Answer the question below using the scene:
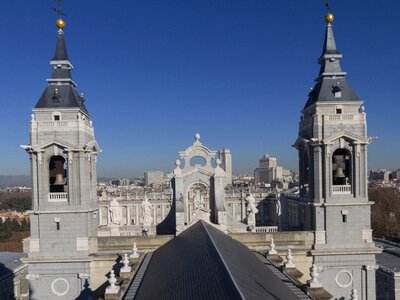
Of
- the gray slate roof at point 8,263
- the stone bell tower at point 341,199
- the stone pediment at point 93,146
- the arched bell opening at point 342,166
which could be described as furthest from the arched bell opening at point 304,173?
the gray slate roof at point 8,263

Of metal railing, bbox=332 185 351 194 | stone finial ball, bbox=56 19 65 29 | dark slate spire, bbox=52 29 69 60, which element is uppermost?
stone finial ball, bbox=56 19 65 29

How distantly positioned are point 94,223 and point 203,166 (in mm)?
7514

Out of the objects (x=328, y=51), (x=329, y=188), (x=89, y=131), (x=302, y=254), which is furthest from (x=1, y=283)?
(x=328, y=51)

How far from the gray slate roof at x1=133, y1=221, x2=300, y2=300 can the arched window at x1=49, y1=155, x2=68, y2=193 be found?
8595mm

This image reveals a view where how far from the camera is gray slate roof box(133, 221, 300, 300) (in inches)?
434

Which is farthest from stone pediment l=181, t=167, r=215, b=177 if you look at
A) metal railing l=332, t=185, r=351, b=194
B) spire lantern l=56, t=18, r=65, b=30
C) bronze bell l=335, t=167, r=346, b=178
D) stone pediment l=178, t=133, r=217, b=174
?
spire lantern l=56, t=18, r=65, b=30

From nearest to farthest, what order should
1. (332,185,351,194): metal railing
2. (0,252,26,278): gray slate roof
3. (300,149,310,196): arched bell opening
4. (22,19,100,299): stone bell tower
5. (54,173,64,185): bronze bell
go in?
1. (22,19,100,299): stone bell tower
2. (54,173,64,185): bronze bell
3. (332,185,351,194): metal railing
4. (300,149,310,196): arched bell opening
5. (0,252,26,278): gray slate roof

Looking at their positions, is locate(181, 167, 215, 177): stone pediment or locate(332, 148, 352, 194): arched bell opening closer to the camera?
locate(332, 148, 352, 194): arched bell opening

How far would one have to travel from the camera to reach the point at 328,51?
2380 centimetres

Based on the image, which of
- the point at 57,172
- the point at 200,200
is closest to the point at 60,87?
the point at 57,172

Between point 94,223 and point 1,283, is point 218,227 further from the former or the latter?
point 1,283

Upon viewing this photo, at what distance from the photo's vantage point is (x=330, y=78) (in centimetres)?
2364

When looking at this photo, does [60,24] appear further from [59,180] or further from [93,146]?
[59,180]

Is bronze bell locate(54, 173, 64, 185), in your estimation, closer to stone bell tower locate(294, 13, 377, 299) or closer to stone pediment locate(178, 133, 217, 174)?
stone pediment locate(178, 133, 217, 174)
